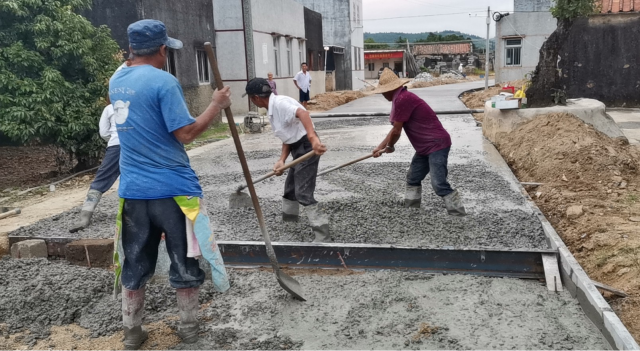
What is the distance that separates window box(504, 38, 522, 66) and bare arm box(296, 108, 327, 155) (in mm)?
24845

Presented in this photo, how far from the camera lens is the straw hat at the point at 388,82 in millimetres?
5133

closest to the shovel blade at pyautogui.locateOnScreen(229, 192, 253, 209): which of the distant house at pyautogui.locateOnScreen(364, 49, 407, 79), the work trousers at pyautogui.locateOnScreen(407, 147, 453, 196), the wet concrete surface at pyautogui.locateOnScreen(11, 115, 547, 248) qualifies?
the wet concrete surface at pyautogui.locateOnScreen(11, 115, 547, 248)

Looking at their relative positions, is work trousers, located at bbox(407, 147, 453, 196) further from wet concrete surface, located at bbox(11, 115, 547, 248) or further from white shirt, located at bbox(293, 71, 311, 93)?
white shirt, located at bbox(293, 71, 311, 93)

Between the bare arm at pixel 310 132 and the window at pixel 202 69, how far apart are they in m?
12.9

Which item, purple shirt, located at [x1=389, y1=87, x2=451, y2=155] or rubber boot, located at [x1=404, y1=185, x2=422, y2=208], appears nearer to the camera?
purple shirt, located at [x1=389, y1=87, x2=451, y2=155]

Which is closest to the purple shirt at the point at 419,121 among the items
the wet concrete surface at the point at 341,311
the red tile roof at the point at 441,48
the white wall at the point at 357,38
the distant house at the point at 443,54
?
the wet concrete surface at the point at 341,311

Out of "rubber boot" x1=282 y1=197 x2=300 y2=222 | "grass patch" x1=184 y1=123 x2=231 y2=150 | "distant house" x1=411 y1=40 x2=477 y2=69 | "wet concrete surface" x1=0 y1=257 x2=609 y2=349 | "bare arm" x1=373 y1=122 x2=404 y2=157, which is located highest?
"distant house" x1=411 y1=40 x2=477 y2=69

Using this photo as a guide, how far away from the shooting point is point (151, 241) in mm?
3137

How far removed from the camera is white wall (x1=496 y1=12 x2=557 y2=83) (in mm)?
26078

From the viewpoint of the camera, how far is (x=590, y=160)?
6.87m

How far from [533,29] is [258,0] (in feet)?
46.8

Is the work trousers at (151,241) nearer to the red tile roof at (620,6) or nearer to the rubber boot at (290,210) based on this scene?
the rubber boot at (290,210)

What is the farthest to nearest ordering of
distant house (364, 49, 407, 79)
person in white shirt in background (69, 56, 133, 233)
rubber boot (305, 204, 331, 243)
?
distant house (364, 49, 407, 79), person in white shirt in background (69, 56, 133, 233), rubber boot (305, 204, 331, 243)

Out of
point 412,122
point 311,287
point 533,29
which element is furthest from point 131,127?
point 533,29
